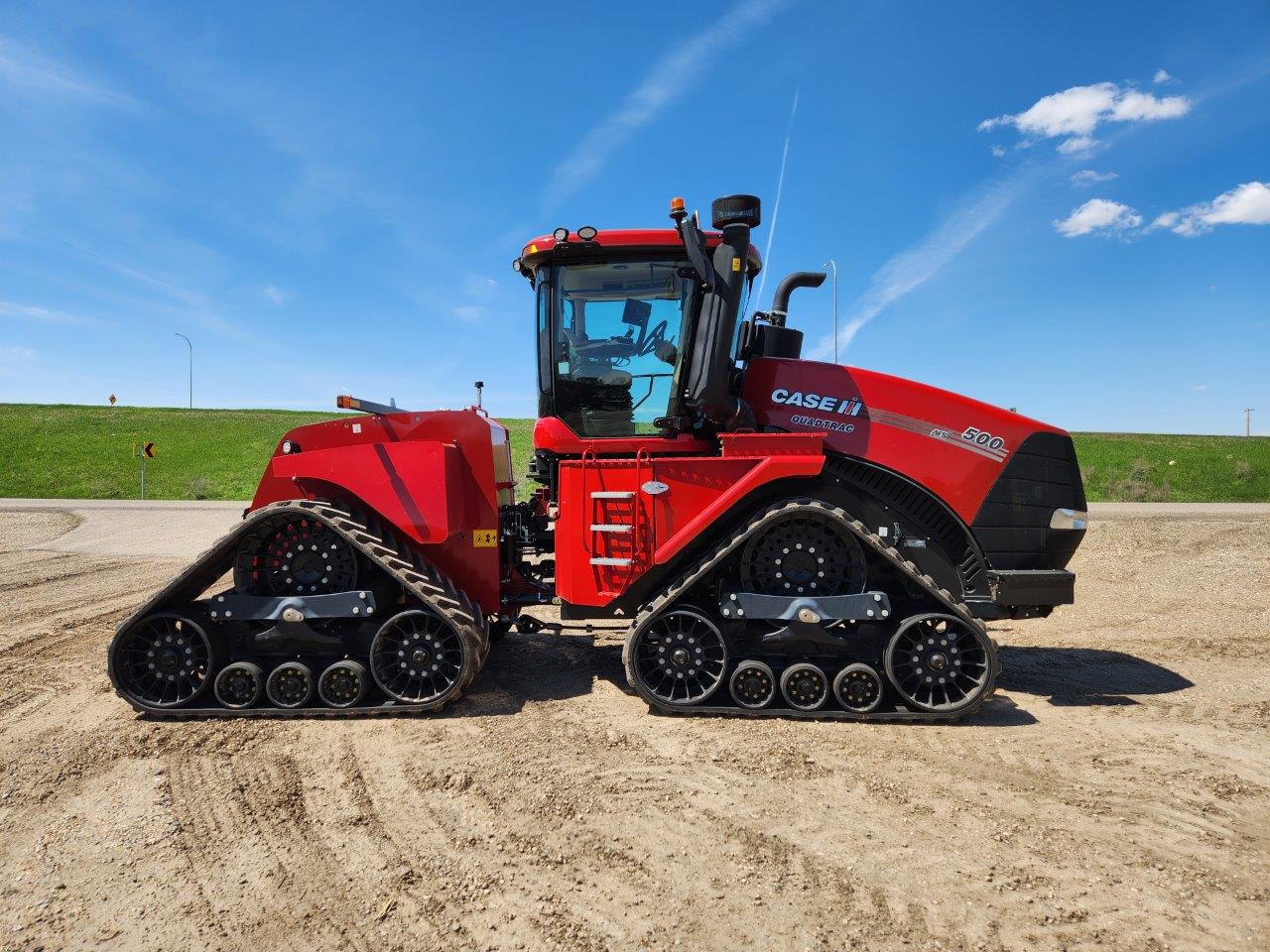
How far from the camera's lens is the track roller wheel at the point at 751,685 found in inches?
188

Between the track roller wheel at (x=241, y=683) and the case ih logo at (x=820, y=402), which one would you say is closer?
the track roller wheel at (x=241, y=683)

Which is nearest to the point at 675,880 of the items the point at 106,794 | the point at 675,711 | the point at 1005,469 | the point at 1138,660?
the point at 675,711

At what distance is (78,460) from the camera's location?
1406 inches

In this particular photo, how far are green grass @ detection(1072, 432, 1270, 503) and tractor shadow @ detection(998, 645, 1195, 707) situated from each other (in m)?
22.8

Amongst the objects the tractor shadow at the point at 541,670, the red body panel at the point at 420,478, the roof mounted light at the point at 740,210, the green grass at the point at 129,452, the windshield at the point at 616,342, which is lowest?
the tractor shadow at the point at 541,670

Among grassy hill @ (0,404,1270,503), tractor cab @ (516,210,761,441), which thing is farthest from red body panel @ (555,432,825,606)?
grassy hill @ (0,404,1270,503)

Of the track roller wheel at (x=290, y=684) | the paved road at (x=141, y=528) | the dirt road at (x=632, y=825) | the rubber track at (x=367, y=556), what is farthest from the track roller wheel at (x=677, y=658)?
the paved road at (x=141, y=528)

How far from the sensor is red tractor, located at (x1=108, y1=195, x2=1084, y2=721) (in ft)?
15.8

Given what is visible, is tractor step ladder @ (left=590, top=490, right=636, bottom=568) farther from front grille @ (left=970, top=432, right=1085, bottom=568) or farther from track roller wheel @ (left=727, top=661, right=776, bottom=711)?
front grille @ (left=970, top=432, right=1085, bottom=568)

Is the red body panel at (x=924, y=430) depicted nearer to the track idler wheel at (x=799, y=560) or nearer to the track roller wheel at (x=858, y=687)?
the track idler wheel at (x=799, y=560)

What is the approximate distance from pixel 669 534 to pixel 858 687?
1625 mm

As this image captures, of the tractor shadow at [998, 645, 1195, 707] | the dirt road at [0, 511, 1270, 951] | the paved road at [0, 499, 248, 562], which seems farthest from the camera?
the paved road at [0, 499, 248, 562]

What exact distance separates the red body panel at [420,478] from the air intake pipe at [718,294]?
170cm

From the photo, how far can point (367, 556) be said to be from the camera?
4980mm
